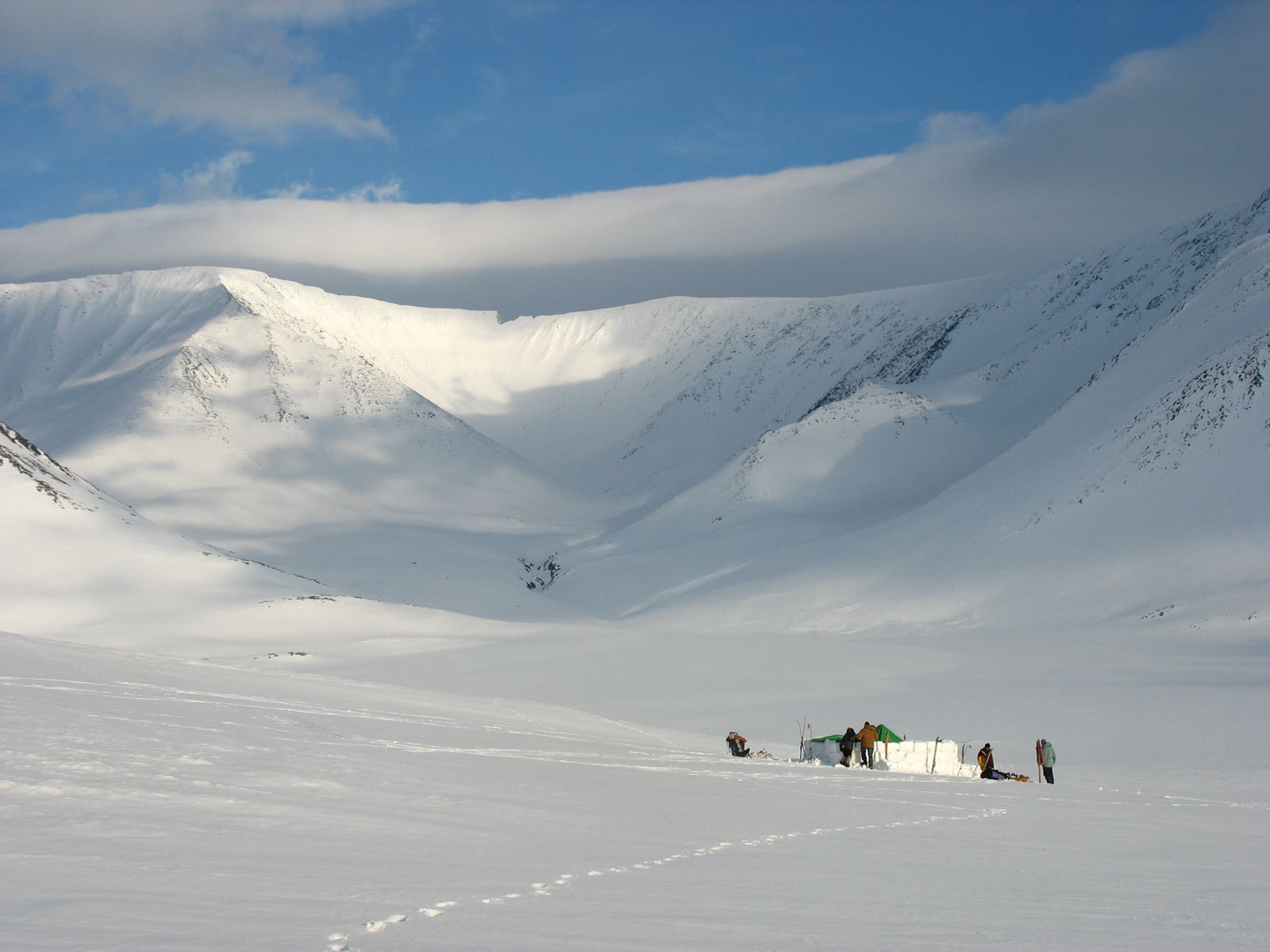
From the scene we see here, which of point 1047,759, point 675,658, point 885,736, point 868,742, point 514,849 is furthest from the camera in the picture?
point 675,658

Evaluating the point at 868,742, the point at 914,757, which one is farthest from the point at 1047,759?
the point at 868,742

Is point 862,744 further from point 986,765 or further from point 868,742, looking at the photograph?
point 986,765

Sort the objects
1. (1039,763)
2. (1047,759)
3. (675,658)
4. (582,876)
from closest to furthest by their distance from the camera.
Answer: (582,876)
(1047,759)
(1039,763)
(675,658)

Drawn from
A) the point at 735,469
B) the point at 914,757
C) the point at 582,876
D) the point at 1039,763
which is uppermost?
the point at 735,469

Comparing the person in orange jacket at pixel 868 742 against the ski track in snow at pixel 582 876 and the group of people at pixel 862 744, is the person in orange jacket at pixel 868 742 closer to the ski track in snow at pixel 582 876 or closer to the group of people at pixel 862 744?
the group of people at pixel 862 744

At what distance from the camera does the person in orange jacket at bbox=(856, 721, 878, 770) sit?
68.0ft

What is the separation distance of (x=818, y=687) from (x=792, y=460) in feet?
202

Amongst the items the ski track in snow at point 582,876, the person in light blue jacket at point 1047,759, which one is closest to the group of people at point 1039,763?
the person in light blue jacket at point 1047,759

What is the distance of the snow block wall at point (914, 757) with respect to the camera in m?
21.4

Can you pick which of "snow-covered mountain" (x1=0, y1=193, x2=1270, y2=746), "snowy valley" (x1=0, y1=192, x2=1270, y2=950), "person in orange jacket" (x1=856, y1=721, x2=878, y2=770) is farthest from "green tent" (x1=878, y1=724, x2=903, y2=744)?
"snow-covered mountain" (x1=0, y1=193, x2=1270, y2=746)

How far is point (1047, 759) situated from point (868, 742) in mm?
3339

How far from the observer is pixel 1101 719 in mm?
24375

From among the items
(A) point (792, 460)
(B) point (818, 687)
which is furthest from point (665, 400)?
(B) point (818, 687)

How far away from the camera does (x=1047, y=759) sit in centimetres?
1888
